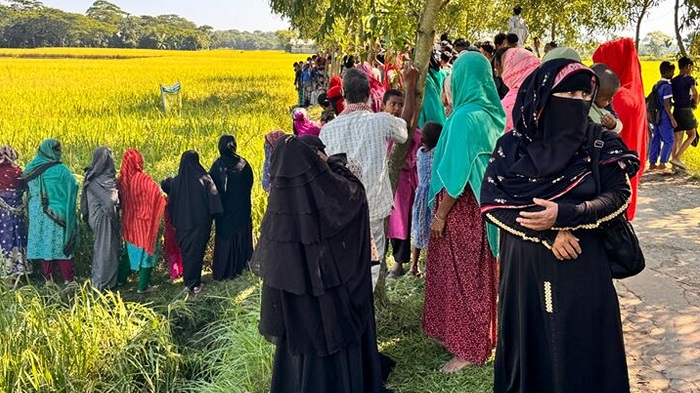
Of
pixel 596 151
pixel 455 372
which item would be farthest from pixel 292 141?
pixel 455 372

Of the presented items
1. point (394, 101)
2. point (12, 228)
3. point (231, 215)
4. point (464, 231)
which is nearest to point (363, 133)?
point (464, 231)

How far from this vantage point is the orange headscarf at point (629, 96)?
3770 mm

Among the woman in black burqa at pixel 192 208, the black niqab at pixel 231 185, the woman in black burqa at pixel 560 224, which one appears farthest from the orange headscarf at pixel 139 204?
the woman in black burqa at pixel 560 224

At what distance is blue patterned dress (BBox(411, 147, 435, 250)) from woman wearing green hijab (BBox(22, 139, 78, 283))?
298 centimetres

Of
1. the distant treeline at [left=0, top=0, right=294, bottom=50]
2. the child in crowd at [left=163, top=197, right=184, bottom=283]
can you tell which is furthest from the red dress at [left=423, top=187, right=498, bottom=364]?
the distant treeline at [left=0, top=0, right=294, bottom=50]

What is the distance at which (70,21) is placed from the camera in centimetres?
7212

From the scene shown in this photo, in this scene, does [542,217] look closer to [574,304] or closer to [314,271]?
[574,304]

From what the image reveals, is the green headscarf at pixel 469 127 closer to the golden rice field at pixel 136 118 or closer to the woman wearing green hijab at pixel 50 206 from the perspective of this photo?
the golden rice field at pixel 136 118

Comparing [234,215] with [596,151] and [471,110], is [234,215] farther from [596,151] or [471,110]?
[596,151]

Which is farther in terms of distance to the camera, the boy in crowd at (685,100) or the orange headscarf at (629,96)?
the boy in crowd at (685,100)

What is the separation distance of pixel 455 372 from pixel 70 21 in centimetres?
7947

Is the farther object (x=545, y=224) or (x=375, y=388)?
(x=375, y=388)

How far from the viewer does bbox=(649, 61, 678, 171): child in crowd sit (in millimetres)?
7227

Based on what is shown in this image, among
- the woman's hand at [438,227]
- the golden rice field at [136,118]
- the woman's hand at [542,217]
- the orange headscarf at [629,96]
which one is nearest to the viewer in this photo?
the woman's hand at [542,217]
